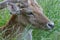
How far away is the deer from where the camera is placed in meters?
4.91

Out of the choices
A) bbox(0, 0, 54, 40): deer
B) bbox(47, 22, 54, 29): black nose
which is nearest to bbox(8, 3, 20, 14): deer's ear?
bbox(0, 0, 54, 40): deer

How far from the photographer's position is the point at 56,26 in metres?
5.73

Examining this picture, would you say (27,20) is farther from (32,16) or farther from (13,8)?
(13,8)

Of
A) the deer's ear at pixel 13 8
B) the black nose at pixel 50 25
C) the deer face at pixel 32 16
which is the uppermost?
the deer's ear at pixel 13 8

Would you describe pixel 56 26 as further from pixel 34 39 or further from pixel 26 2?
pixel 26 2

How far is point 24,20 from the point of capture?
504 cm

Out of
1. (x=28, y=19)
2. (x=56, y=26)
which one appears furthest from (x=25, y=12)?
(x=56, y=26)

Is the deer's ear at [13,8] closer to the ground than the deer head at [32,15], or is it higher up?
higher up

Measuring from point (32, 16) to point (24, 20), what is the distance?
0.15 m

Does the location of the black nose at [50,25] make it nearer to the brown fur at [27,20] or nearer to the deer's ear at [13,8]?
the brown fur at [27,20]

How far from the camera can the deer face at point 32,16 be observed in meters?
4.93

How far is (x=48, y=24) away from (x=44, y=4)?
127cm

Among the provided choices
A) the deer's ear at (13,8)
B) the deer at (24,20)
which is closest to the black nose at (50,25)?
the deer at (24,20)

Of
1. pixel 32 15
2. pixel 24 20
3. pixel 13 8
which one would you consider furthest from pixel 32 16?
pixel 13 8
